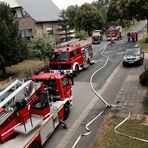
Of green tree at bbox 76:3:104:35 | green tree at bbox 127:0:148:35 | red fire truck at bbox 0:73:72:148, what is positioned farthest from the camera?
green tree at bbox 76:3:104:35

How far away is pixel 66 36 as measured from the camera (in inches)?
2162

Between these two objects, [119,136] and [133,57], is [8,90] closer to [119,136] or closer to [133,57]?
[119,136]

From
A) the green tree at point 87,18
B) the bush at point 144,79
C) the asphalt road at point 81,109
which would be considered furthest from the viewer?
the green tree at point 87,18

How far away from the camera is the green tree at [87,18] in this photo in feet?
217

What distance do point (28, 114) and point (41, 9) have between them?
138 ft

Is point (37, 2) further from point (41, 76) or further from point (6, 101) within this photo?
point (6, 101)

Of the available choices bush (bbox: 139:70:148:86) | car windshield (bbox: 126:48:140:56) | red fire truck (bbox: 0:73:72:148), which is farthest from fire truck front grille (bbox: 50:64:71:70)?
red fire truck (bbox: 0:73:72:148)

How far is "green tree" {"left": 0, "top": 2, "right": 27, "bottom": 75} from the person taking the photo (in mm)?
27594

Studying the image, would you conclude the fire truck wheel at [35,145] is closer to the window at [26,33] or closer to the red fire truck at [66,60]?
the red fire truck at [66,60]

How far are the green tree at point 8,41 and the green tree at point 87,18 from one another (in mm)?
37763

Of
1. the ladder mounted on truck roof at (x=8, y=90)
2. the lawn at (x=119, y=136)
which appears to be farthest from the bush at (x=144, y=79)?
the ladder mounted on truck roof at (x=8, y=90)

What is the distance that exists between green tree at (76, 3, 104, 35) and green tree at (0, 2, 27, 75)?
124 ft

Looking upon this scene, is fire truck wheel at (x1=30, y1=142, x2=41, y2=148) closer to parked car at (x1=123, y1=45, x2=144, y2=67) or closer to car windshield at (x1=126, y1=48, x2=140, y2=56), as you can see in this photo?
parked car at (x1=123, y1=45, x2=144, y2=67)

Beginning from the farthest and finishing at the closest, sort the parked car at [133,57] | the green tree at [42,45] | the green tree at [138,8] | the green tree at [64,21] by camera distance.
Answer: the green tree at [64,21], the green tree at [138,8], the green tree at [42,45], the parked car at [133,57]
